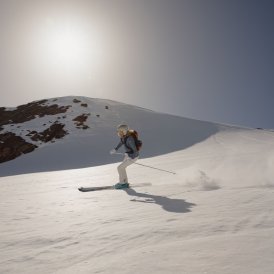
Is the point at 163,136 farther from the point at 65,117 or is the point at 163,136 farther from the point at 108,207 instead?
the point at 108,207

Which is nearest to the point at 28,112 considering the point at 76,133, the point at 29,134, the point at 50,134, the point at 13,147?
the point at 29,134

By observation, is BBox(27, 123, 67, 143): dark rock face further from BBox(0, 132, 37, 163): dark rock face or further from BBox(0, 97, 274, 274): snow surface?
BBox(0, 97, 274, 274): snow surface

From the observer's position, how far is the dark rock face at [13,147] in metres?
35.1

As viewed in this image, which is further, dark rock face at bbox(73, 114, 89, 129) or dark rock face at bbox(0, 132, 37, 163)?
dark rock face at bbox(73, 114, 89, 129)

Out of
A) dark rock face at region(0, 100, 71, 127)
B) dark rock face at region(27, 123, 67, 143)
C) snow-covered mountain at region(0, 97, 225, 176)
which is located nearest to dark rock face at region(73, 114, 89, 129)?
snow-covered mountain at region(0, 97, 225, 176)

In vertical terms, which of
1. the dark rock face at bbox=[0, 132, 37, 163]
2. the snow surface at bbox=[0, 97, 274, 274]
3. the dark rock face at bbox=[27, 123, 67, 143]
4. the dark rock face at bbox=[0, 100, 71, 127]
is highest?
the dark rock face at bbox=[0, 100, 71, 127]

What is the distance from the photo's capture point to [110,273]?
3822 mm

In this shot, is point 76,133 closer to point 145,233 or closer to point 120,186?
point 120,186

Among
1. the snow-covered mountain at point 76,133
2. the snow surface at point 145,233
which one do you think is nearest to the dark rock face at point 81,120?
the snow-covered mountain at point 76,133

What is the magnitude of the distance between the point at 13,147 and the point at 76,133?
22.9 ft

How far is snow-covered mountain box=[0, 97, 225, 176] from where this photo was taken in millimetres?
31125

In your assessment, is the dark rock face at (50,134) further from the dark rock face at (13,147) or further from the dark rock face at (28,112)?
the dark rock face at (28,112)

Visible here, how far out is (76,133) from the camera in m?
39.2

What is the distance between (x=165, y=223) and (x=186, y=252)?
171 cm
